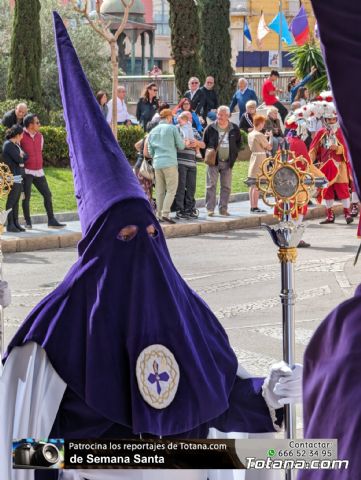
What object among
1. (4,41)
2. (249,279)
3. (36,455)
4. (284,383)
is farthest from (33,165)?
(4,41)

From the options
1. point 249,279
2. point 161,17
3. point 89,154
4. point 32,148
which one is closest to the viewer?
point 89,154

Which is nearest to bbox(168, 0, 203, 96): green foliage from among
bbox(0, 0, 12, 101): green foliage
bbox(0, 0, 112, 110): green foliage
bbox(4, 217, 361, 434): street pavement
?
bbox(0, 0, 112, 110): green foliage

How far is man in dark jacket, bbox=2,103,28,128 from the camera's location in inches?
736

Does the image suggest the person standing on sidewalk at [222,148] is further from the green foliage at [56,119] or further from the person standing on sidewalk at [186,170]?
the green foliage at [56,119]

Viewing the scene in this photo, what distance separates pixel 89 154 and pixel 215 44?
28.0m

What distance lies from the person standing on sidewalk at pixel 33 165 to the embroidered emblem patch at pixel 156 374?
12.9 m

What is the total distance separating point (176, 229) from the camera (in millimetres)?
18281

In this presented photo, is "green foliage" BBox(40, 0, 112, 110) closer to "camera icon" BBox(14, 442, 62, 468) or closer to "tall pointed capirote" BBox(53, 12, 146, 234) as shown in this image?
"tall pointed capirote" BBox(53, 12, 146, 234)

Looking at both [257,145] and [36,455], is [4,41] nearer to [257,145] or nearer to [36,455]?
[257,145]

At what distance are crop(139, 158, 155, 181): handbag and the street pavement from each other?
3.23ft

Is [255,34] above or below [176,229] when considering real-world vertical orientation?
above

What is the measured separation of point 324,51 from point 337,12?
89 millimetres

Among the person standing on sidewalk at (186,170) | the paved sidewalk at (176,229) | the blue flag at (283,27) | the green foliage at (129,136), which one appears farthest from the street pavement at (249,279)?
the blue flag at (283,27)

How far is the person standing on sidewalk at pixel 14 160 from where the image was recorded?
A: 663 inches
